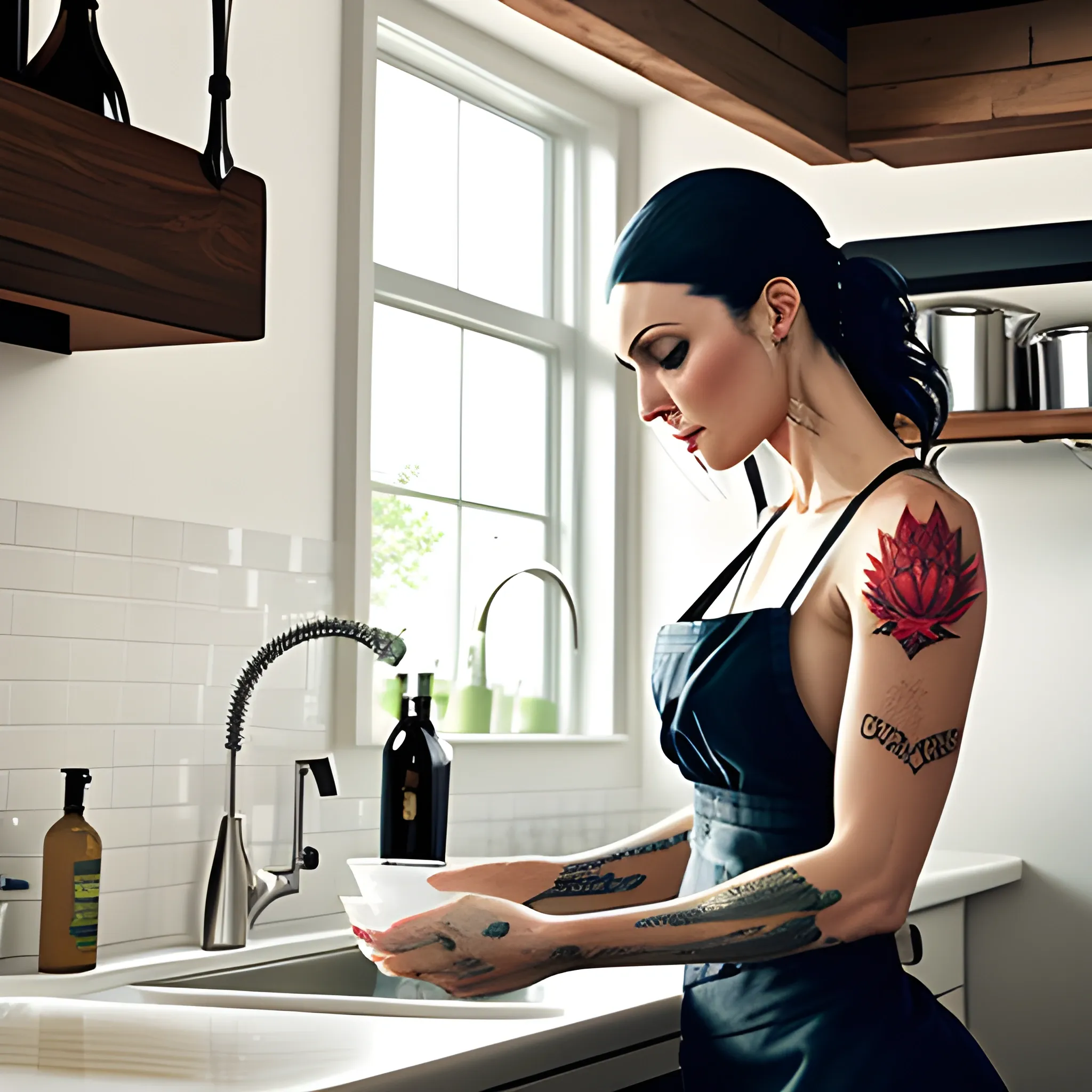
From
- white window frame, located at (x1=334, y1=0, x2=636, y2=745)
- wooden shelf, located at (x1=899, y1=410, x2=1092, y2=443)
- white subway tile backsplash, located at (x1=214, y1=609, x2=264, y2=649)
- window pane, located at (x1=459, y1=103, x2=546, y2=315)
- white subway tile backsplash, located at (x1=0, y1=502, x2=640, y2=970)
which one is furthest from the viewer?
window pane, located at (x1=459, y1=103, x2=546, y2=315)

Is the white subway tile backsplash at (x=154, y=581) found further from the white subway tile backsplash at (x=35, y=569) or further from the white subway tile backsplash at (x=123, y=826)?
the white subway tile backsplash at (x=123, y=826)

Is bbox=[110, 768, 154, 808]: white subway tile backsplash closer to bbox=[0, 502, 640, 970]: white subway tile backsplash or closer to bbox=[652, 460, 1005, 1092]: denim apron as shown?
bbox=[0, 502, 640, 970]: white subway tile backsplash

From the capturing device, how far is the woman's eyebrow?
1299 mm

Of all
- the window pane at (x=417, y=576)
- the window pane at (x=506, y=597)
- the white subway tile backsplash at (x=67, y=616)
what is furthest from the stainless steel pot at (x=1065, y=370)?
the white subway tile backsplash at (x=67, y=616)

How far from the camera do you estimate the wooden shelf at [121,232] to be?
4.93ft

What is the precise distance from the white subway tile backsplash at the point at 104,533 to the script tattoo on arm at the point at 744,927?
49.9 inches

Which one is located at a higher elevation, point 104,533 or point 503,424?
point 503,424

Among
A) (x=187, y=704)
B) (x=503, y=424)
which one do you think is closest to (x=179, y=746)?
(x=187, y=704)

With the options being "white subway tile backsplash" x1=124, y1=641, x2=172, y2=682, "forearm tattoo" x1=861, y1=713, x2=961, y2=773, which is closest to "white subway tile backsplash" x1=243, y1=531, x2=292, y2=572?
"white subway tile backsplash" x1=124, y1=641, x2=172, y2=682

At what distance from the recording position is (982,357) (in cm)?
315

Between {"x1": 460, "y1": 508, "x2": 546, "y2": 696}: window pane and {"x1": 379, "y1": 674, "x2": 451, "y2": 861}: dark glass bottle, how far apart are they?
2.72 ft

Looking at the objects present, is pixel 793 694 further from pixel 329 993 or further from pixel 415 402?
pixel 415 402

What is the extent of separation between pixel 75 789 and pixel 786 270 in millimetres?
1259

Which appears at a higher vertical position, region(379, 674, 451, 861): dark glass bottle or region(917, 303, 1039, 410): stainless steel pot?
region(917, 303, 1039, 410): stainless steel pot
